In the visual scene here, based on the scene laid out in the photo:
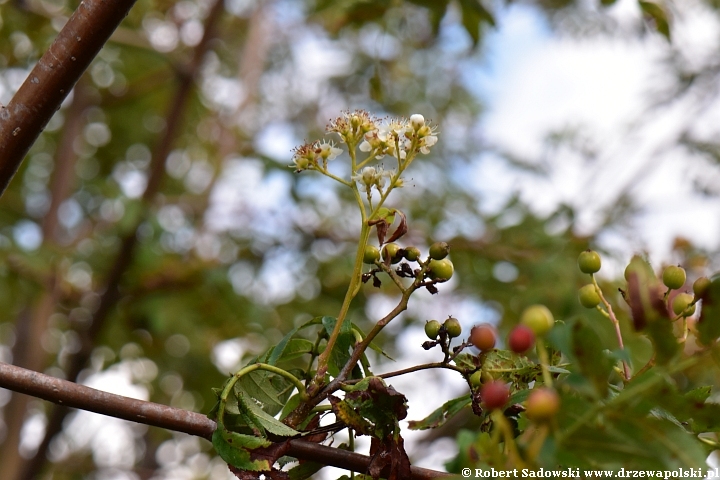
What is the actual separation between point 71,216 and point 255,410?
4.29m

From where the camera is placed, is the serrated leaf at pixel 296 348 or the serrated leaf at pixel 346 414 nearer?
the serrated leaf at pixel 346 414

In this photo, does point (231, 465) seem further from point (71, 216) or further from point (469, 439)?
point (71, 216)

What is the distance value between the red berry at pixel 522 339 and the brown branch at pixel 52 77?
2.17 feet

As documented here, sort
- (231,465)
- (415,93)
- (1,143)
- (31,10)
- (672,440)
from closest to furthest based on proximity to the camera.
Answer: (672,440) < (231,465) < (1,143) < (31,10) < (415,93)

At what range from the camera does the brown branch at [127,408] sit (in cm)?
75

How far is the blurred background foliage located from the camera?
9.34 ft

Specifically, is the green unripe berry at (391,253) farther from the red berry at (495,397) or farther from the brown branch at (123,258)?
the brown branch at (123,258)

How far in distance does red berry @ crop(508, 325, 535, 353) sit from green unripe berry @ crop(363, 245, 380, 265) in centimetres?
33

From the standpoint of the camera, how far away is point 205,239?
3977 mm

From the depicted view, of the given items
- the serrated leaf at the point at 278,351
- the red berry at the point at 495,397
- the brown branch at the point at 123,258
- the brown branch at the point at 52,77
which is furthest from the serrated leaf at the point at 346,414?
the brown branch at the point at 123,258

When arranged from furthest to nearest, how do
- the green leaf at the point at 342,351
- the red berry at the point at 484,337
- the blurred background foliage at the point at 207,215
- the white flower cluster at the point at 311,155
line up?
the blurred background foliage at the point at 207,215 → the white flower cluster at the point at 311,155 → the green leaf at the point at 342,351 → the red berry at the point at 484,337

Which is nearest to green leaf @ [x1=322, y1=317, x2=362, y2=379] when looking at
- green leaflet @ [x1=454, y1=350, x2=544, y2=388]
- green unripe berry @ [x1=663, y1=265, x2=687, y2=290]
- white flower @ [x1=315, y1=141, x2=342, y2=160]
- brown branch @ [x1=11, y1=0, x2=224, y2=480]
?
green leaflet @ [x1=454, y1=350, x2=544, y2=388]

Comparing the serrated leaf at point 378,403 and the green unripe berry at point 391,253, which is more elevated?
the green unripe berry at point 391,253

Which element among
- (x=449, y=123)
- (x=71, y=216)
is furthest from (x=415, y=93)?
(x=71, y=216)
